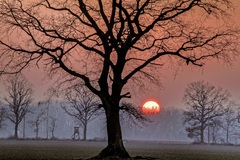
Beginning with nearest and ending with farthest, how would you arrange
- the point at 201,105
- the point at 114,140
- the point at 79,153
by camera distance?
1. the point at 114,140
2. the point at 79,153
3. the point at 201,105

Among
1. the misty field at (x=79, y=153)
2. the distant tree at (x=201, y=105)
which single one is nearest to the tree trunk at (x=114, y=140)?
the misty field at (x=79, y=153)

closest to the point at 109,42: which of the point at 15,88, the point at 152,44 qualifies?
the point at 152,44

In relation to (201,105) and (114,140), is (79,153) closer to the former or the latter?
(114,140)

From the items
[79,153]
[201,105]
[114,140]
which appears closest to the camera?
[114,140]

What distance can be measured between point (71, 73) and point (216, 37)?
10.6 metres

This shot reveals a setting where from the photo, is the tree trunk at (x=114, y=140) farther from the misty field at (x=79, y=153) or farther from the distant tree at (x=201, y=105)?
the distant tree at (x=201, y=105)

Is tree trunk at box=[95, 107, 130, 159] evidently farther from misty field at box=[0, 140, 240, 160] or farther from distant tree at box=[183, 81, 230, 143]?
distant tree at box=[183, 81, 230, 143]

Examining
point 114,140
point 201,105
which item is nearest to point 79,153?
point 114,140

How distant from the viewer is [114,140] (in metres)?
30.7

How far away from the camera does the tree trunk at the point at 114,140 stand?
97.7 feet

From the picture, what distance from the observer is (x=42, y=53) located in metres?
31.6

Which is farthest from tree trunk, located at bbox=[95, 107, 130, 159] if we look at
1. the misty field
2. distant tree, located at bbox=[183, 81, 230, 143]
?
distant tree, located at bbox=[183, 81, 230, 143]

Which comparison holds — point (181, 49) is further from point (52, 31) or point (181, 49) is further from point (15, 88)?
point (15, 88)

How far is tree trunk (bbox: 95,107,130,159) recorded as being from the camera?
29781 mm
